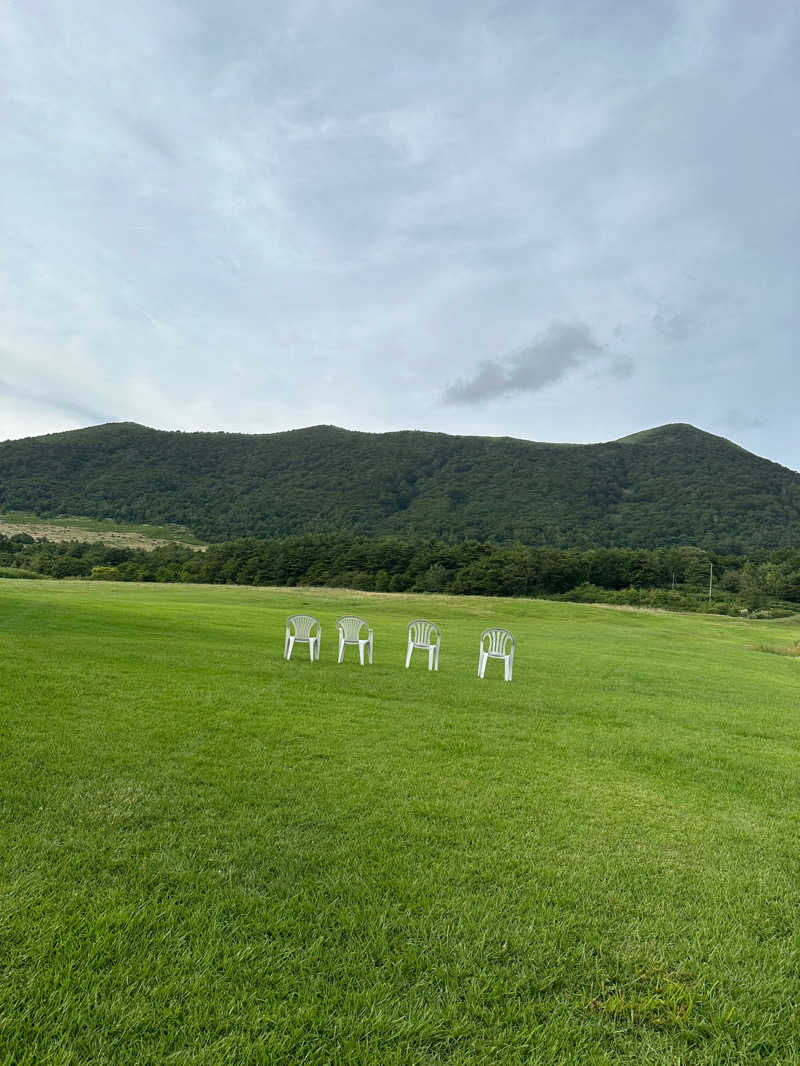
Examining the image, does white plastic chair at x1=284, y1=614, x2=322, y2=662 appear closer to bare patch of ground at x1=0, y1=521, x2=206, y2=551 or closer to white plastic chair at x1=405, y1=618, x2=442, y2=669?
white plastic chair at x1=405, y1=618, x2=442, y2=669

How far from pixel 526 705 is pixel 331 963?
22.4ft

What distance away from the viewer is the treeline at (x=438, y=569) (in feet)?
198

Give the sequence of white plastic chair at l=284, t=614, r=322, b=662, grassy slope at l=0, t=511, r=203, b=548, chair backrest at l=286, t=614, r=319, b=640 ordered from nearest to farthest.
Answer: white plastic chair at l=284, t=614, r=322, b=662 → chair backrest at l=286, t=614, r=319, b=640 → grassy slope at l=0, t=511, r=203, b=548

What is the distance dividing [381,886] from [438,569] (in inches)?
2439

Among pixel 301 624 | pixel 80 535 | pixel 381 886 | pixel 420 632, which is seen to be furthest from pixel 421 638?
pixel 80 535

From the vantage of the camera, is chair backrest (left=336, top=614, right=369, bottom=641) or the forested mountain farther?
the forested mountain

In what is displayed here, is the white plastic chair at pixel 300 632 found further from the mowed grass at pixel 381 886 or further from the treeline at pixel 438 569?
the treeline at pixel 438 569

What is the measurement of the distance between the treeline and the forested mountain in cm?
2549

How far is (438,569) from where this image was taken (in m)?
64.9

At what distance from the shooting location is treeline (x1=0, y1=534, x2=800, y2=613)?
60469 millimetres

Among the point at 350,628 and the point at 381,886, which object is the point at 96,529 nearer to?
the point at 350,628

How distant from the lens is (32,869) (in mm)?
3064

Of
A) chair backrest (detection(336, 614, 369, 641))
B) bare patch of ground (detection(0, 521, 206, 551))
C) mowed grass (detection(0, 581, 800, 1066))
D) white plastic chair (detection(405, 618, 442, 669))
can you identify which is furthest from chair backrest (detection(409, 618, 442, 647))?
bare patch of ground (detection(0, 521, 206, 551))

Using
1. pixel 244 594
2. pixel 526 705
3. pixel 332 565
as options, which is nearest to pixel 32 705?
pixel 526 705
